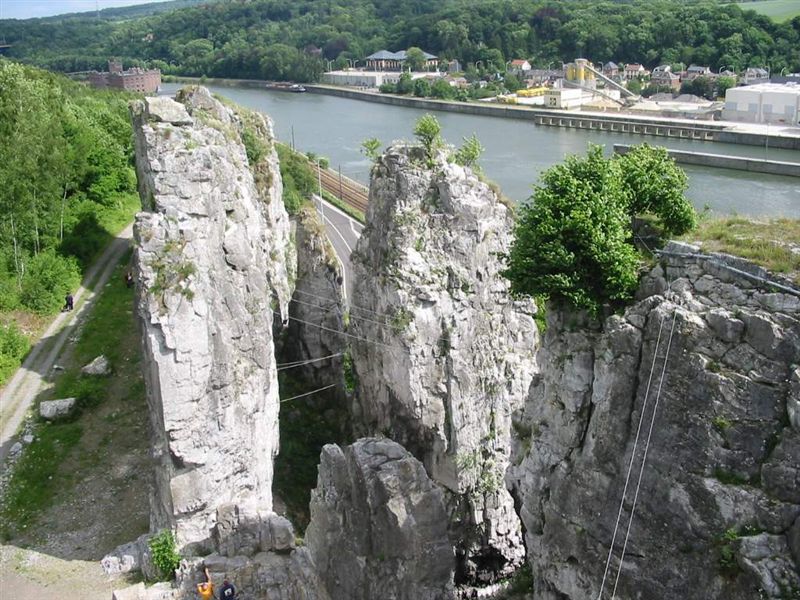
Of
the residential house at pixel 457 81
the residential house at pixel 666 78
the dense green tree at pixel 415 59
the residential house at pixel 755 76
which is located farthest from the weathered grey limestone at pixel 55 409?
the dense green tree at pixel 415 59

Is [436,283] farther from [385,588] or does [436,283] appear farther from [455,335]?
[385,588]

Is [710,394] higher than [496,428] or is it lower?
higher

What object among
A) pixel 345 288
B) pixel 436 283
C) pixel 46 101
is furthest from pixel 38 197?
pixel 436 283

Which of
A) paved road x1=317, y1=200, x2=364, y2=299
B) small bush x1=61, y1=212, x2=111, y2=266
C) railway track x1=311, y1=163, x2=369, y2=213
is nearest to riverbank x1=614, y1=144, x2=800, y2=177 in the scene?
railway track x1=311, y1=163, x2=369, y2=213

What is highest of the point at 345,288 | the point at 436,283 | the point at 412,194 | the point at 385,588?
the point at 412,194

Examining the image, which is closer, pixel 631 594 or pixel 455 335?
pixel 631 594

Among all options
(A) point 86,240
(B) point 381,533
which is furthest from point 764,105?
(B) point 381,533
